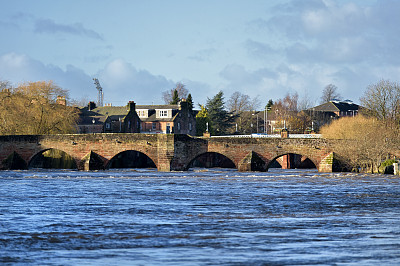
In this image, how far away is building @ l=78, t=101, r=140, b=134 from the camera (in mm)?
90625

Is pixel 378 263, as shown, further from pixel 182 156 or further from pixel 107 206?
pixel 182 156

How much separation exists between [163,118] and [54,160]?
34003 mm

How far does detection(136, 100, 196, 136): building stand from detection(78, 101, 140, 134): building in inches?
138

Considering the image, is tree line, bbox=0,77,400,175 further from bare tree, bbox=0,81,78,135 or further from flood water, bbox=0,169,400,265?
flood water, bbox=0,169,400,265

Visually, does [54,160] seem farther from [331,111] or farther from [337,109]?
[337,109]

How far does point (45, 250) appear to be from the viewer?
17.4 meters

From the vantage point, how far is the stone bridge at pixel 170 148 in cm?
5809

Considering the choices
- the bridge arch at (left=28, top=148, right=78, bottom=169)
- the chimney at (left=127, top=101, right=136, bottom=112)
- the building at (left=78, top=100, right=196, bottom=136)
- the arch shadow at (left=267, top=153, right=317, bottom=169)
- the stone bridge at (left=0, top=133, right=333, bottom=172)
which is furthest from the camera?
the chimney at (left=127, top=101, right=136, bottom=112)

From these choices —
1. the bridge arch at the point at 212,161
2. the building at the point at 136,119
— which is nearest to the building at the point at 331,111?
the building at the point at 136,119

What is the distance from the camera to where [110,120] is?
93000 mm

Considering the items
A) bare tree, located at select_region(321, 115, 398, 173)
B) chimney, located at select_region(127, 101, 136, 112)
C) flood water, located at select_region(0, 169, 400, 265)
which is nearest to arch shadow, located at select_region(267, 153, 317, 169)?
bare tree, located at select_region(321, 115, 398, 173)

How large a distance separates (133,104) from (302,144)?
42.0 metres

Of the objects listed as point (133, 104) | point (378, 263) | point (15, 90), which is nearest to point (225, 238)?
point (378, 263)

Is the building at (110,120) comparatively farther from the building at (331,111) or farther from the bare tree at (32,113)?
the building at (331,111)
